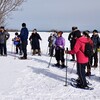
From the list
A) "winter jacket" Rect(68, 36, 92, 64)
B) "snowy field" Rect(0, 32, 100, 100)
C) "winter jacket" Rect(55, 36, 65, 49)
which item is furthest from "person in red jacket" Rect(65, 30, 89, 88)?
"winter jacket" Rect(55, 36, 65, 49)

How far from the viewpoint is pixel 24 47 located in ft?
63.4

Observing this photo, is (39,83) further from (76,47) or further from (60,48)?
(60,48)

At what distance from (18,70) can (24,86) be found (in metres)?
3.49

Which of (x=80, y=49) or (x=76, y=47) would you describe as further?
(x=80, y=49)

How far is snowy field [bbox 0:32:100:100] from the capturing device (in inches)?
416

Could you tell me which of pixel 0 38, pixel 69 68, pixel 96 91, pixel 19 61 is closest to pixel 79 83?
pixel 96 91

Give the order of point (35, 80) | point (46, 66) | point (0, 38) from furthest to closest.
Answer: point (0, 38) < point (46, 66) < point (35, 80)

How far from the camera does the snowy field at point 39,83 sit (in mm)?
10555

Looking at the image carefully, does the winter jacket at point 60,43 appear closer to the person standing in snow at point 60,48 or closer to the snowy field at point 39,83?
the person standing in snow at point 60,48

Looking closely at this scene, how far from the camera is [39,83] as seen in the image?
12594 millimetres

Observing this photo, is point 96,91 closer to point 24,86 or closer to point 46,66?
point 24,86

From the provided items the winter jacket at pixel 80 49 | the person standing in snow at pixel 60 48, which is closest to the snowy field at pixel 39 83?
the person standing in snow at pixel 60 48

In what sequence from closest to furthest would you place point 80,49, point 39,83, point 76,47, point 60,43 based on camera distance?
point 76,47
point 80,49
point 39,83
point 60,43

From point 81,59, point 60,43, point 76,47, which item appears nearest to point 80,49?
point 76,47
